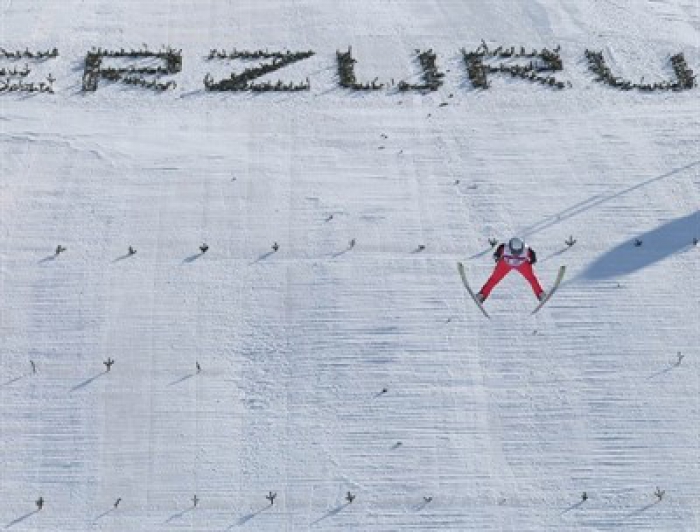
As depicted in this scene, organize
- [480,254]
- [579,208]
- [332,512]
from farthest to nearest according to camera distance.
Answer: [579,208] < [480,254] < [332,512]

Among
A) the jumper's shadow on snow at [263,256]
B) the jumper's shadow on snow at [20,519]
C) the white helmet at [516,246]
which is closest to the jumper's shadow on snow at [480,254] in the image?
the jumper's shadow on snow at [263,256]

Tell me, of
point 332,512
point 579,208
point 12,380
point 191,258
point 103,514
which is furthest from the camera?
point 579,208

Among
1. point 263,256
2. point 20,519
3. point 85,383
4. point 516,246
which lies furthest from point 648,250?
point 20,519

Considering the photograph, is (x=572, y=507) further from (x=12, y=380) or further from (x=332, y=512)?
(x=12, y=380)

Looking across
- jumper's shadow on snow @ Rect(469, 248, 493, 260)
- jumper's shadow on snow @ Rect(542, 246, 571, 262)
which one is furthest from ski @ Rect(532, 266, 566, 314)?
jumper's shadow on snow @ Rect(469, 248, 493, 260)

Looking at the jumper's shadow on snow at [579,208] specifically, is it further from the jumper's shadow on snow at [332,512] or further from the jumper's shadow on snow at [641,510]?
the jumper's shadow on snow at [332,512]

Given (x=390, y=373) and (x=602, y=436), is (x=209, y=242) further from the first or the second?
(x=602, y=436)

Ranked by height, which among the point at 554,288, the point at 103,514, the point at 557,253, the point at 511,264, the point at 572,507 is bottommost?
the point at 103,514

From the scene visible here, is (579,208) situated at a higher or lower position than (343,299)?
higher

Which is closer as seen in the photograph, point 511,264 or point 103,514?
point 103,514

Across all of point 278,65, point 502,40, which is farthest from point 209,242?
point 502,40
